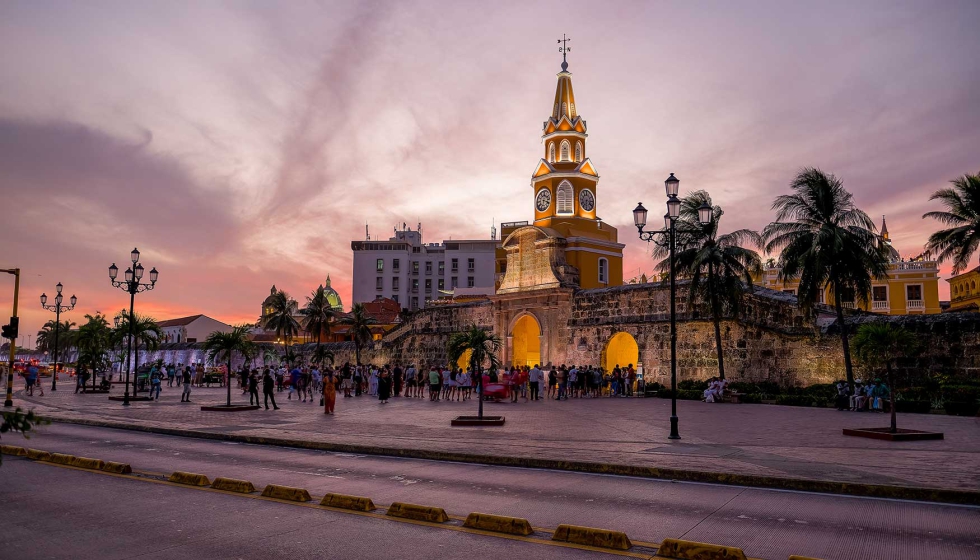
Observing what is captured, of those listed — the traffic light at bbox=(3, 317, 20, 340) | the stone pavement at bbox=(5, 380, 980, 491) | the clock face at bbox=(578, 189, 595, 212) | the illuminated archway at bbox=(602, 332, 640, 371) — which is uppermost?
the clock face at bbox=(578, 189, 595, 212)

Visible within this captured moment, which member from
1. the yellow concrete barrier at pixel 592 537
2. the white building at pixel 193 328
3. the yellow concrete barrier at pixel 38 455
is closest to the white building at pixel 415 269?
the white building at pixel 193 328

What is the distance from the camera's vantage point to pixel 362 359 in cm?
5162

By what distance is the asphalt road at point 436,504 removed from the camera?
6609 millimetres

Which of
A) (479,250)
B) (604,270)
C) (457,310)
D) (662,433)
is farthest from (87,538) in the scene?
(479,250)

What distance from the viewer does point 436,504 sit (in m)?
8.72

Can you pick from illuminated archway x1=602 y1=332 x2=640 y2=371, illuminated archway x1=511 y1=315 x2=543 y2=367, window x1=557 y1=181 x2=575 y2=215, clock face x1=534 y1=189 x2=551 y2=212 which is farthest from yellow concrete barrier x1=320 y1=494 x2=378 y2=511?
clock face x1=534 y1=189 x2=551 y2=212

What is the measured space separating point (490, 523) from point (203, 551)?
2.95m

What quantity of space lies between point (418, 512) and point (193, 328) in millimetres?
88816

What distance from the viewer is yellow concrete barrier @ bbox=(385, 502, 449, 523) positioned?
304 inches

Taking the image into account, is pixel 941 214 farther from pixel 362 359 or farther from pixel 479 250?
pixel 479 250

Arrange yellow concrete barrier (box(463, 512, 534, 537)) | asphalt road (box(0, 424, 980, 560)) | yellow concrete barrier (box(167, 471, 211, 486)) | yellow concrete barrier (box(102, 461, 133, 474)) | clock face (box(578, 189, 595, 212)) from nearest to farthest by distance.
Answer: asphalt road (box(0, 424, 980, 560)), yellow concrete barrier (box(463, 512, 534, 537)), yellow concrete barrier (box(167, 471, 211, 486)), yellow concrete barrier (box(102, 461, 133, 474)), clock face (box(578, 189, 595, 212))

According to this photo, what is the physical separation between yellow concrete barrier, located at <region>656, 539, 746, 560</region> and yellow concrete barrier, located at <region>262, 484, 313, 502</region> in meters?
4.78

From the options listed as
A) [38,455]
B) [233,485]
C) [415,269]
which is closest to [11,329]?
[38,455]

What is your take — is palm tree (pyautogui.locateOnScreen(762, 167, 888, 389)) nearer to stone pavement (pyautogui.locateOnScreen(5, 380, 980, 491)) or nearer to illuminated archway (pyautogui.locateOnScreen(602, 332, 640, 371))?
stone pavement (pyautogui.locateOnScreen(5, 380, 980, 491))
